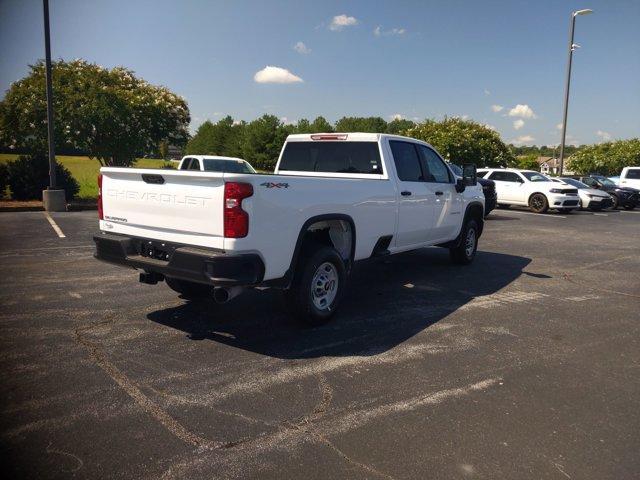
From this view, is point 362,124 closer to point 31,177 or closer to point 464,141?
point 464,141

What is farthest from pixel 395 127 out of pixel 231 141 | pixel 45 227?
pixel 45 227

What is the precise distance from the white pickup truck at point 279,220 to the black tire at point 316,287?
0.01 meters

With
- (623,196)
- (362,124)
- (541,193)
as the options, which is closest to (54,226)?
(541,193)

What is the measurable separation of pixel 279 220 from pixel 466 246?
5.17m

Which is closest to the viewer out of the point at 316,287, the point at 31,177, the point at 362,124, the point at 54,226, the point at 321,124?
the point at 316,287

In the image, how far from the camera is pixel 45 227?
12.2 m

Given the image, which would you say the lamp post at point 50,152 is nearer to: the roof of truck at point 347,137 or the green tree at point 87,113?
the green tree at point 87,113

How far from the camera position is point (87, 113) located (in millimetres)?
19641

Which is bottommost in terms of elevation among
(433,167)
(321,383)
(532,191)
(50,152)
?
(321,383)

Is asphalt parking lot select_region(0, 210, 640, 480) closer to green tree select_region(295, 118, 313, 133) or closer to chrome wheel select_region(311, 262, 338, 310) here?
chrome wheel select_region(311, 262, 338, 310)

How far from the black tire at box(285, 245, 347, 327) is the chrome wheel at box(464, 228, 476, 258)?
4054mm

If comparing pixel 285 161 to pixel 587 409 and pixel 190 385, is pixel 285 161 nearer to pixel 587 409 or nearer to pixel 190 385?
pixel 190 385

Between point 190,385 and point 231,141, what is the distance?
390 ft

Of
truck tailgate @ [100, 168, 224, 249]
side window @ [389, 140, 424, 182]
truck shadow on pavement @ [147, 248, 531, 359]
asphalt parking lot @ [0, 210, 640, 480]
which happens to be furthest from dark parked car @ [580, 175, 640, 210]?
truck tailgate @ [100, 168, 224, 249]
